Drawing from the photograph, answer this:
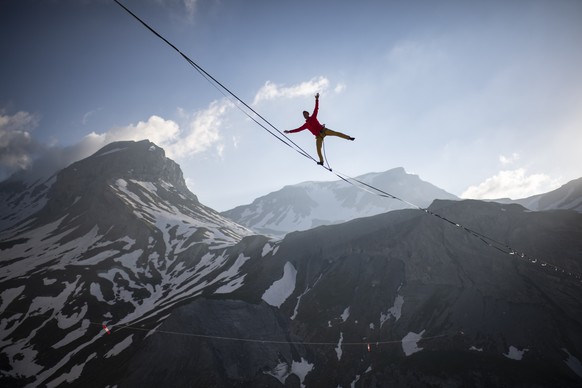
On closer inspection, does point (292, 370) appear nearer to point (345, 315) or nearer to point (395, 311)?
point (345, 315)

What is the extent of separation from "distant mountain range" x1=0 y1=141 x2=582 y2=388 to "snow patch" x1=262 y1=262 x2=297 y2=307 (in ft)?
1.38

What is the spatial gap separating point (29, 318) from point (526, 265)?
138866 millimetres

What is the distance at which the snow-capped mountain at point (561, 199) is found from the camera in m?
127

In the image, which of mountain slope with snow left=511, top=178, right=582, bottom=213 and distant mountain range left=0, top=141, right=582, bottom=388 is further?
mountain slope with snow left=511, top=178, right=582, bottom=213

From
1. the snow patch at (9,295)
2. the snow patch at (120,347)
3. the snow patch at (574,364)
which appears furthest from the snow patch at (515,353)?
the snow patch at (9,295)

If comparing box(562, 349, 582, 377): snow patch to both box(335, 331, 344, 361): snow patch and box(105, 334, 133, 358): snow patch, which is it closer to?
box(335, 331, 344, 361): snow patch

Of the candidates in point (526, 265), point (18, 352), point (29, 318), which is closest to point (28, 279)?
point (29, 318)

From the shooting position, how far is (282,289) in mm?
90000

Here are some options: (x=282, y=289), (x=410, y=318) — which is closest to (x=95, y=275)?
(x=282, y=289)

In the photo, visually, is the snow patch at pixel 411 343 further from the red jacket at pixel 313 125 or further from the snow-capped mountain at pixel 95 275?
the red jacket at pixel 313 125

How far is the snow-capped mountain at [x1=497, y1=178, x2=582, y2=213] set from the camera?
127438mm

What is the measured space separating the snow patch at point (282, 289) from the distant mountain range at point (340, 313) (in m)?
0.42

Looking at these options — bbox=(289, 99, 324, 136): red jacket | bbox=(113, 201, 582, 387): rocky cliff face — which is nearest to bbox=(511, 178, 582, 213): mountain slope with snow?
bbox=(113, 201, 582, 387): rocky cliff face

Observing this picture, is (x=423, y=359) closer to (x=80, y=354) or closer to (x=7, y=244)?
(x=80, y=354)
